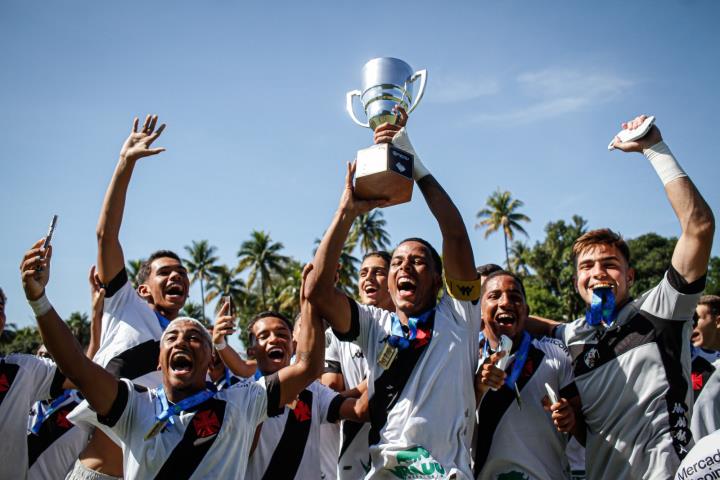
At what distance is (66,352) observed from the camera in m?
3.62

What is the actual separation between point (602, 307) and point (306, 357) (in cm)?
201

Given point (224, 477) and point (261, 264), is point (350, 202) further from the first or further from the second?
point (261, 264)

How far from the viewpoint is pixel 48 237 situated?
4.04m

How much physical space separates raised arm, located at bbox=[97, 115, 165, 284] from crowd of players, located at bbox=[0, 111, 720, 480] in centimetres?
2

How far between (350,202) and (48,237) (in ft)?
6.63

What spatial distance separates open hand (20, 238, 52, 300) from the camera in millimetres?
3846

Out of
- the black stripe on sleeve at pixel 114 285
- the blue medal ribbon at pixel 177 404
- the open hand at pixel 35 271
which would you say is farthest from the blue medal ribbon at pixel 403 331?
the black stripe on sleeve at pixel 114 285

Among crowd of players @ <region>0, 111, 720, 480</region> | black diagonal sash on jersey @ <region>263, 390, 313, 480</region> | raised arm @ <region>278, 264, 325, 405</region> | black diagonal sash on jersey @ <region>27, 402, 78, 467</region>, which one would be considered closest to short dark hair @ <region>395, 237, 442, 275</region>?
crowd of players @ <region>0, 111, 720, 480</region>

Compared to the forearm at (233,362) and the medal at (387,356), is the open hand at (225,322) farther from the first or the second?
the medal at (387,356)

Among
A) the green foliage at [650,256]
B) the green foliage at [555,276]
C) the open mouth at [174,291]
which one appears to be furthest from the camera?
the green foliage at [650,256]

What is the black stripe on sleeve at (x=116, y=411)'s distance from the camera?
3.65m

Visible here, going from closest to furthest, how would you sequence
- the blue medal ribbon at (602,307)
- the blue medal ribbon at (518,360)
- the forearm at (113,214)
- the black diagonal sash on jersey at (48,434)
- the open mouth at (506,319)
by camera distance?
the blue medal ribbon at (602,307)
the blue medal ribbon at (518,360)
the open mouth at (506,319)
the forearm at (113,214)
the black diagonal sash on jersey at (48,434)

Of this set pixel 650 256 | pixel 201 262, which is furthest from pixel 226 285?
pixel 650 256

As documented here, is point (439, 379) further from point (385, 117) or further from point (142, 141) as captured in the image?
point (142, 141)
